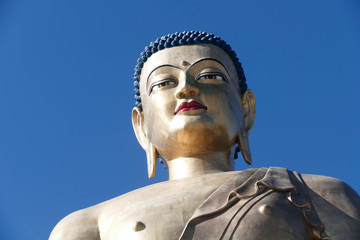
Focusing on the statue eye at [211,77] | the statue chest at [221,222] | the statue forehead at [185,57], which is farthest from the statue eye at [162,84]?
the statue chest at [221,222]

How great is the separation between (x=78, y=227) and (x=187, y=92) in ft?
7.41

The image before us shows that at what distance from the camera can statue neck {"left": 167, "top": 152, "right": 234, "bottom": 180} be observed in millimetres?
10898

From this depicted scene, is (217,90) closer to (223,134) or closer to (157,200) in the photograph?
(223,134)

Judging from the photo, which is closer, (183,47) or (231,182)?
(231,182)

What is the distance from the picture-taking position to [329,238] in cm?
901

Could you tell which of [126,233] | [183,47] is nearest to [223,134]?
[183,47]

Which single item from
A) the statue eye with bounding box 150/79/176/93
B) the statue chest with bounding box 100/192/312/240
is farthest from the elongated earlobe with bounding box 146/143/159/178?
the statue chest with bounding box 100/192/312/240

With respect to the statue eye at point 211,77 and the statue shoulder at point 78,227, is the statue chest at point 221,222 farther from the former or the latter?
the statue eye at point 211,77

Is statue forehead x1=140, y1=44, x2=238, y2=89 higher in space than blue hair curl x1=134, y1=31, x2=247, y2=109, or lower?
lower

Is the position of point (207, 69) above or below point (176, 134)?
above

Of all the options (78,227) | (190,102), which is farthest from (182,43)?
(78,227)

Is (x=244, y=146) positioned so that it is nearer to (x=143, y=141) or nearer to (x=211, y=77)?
(x=211, y=77)

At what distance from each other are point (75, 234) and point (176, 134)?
74.4 inches

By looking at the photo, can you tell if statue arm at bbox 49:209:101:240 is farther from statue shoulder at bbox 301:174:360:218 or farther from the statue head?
statue shoulder at bbox 301:174:360:218
